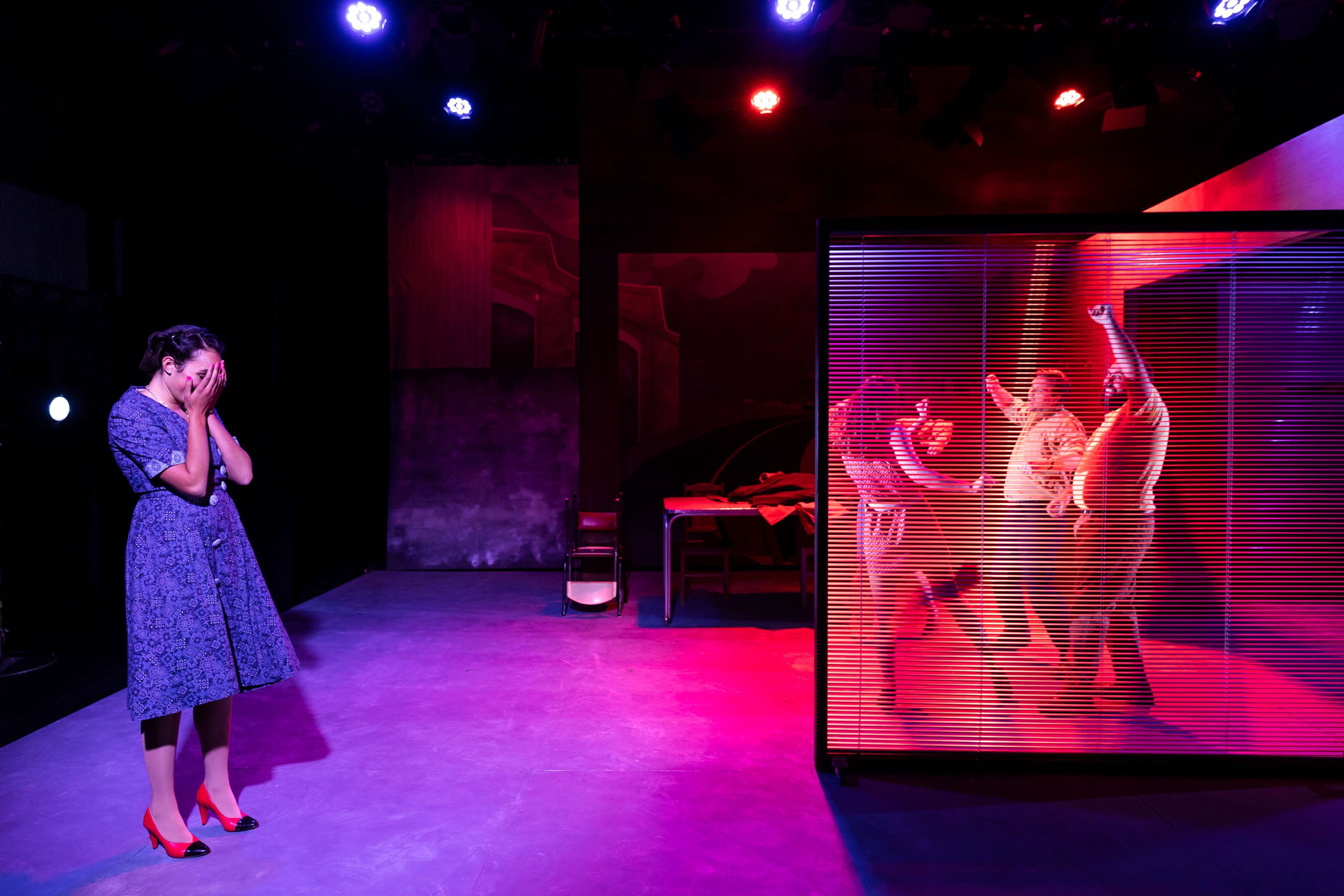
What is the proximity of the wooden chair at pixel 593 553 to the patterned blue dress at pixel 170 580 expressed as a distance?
136 inches

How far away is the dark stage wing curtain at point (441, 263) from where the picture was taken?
746 centimetres

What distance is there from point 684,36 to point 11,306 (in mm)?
4465

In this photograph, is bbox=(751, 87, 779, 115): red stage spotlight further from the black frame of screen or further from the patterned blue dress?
the patterned blue dress

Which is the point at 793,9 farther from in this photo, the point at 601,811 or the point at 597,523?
the point at 601,811

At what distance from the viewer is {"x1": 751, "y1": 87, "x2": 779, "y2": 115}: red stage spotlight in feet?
19.7

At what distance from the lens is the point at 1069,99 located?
5949mm

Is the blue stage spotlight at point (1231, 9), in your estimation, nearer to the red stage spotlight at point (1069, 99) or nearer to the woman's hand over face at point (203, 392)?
the red stage spotlight at point (1069, 99)

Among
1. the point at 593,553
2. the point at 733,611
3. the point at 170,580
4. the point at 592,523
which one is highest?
the point at 170,580

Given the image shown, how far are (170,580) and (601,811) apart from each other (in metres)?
1.63

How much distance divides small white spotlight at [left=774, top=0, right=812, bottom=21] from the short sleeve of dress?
4.45m

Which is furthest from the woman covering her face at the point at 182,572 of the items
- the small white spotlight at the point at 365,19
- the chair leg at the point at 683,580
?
the chair leg at the point at 683,580

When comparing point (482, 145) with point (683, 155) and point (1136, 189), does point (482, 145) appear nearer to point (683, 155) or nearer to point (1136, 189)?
point (683, 155)

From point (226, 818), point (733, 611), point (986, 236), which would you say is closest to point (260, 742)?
point (226, 818)

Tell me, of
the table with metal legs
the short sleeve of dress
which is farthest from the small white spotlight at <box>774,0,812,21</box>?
the short sleeve of dress
